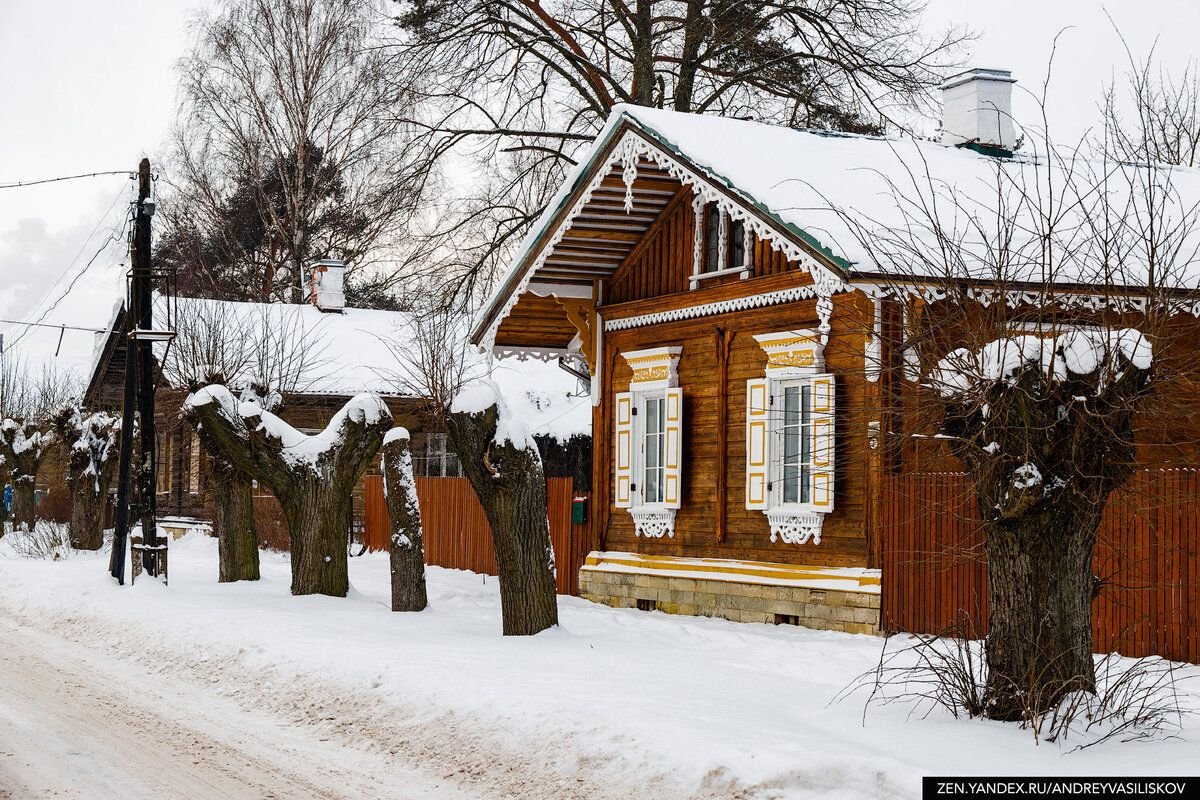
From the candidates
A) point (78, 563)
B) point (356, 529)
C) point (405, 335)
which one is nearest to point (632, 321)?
point (78, 563)

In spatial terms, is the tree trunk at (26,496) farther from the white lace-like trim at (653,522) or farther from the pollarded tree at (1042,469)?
the pollarded tree at (1042,469)

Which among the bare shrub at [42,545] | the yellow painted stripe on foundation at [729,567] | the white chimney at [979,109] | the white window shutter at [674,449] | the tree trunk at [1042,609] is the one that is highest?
the white chimney at [979,109]

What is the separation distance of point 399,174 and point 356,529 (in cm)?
909

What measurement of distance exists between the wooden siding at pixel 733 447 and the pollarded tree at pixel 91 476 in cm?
1431

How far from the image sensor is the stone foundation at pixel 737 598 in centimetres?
1505

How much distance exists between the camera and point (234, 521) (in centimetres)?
1973

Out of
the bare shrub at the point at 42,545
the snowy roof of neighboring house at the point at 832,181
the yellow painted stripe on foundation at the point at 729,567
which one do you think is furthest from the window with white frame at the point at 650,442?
the bare shrub at the point at 42,545

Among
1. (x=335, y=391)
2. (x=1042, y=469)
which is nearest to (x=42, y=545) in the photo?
(x=335, y=391)

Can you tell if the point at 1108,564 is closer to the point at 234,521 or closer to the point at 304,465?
the point at 304,465

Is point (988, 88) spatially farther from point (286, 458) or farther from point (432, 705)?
point (432, 705)

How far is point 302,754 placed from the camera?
9.18 meters

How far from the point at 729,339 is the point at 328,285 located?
23.7m

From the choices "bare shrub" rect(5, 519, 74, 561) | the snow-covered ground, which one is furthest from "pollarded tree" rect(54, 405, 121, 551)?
the snow-covered ground

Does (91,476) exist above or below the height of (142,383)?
below
